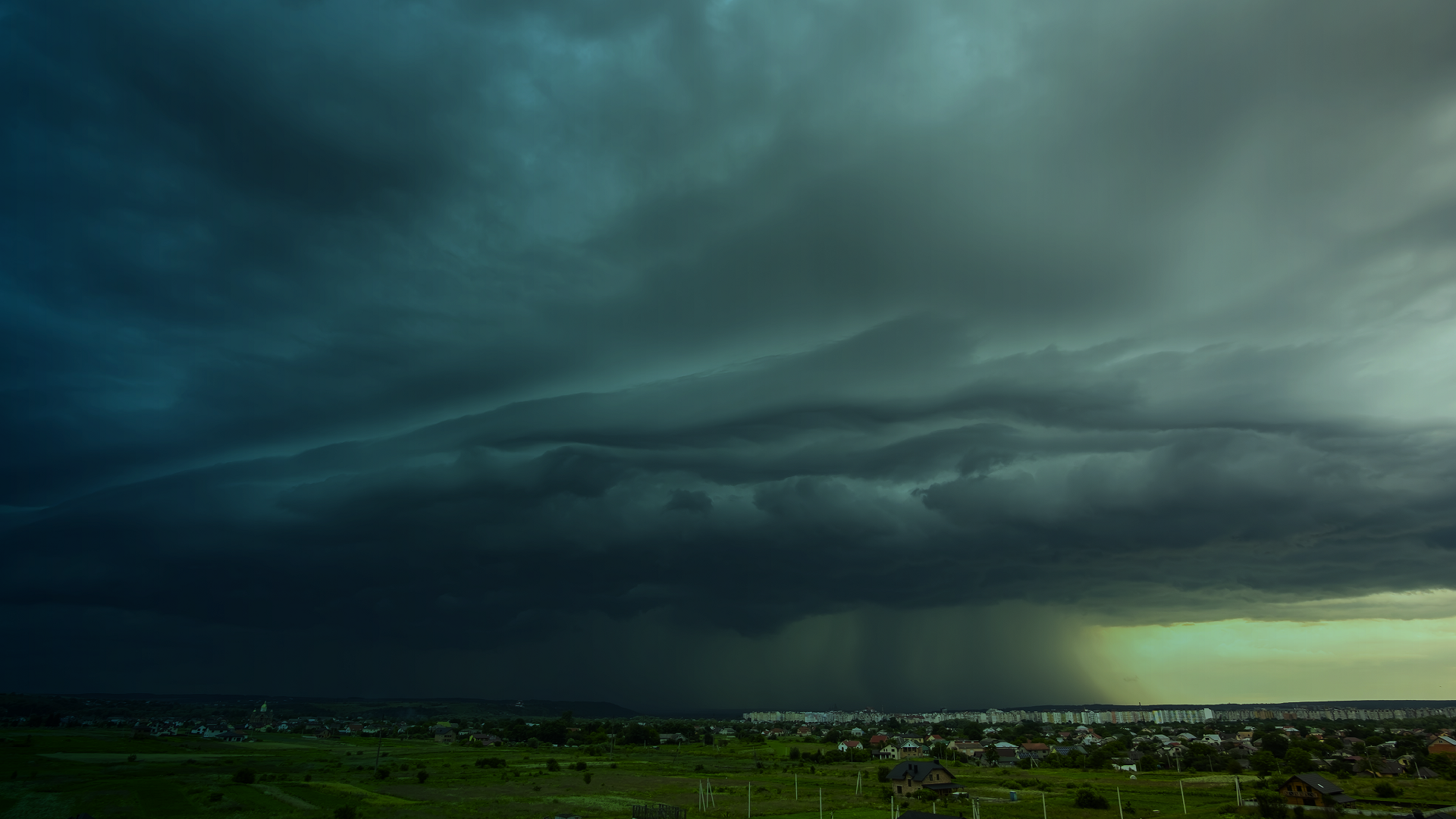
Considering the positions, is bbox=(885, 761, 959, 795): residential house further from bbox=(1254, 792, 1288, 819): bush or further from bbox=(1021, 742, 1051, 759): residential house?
bbox=(1021, 742, 1051, 759): residential house

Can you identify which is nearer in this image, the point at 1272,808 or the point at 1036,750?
the point at 1272,808

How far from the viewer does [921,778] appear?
3844 inches

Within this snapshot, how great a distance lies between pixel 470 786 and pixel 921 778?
61568 millimetres

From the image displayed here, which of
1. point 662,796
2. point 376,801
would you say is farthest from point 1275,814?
point 376,801

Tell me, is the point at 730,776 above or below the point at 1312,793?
below

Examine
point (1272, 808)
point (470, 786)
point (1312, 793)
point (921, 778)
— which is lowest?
point (470, 786)

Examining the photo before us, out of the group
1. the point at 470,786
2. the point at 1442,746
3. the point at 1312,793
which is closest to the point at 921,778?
the point at 1312,793

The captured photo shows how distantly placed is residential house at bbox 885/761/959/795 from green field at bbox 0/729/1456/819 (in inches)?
112

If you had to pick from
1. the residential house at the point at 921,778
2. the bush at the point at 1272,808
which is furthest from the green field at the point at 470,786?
the bush at the point at 1272,808

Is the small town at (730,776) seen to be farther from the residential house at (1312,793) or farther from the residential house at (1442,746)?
the residential house at (1442,746)

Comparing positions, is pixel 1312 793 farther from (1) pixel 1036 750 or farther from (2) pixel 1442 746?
(2) pixel 1442 746

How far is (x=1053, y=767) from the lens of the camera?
14838 centimetres

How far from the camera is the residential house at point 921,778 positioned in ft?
319

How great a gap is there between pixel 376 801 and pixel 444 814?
1507 cm
